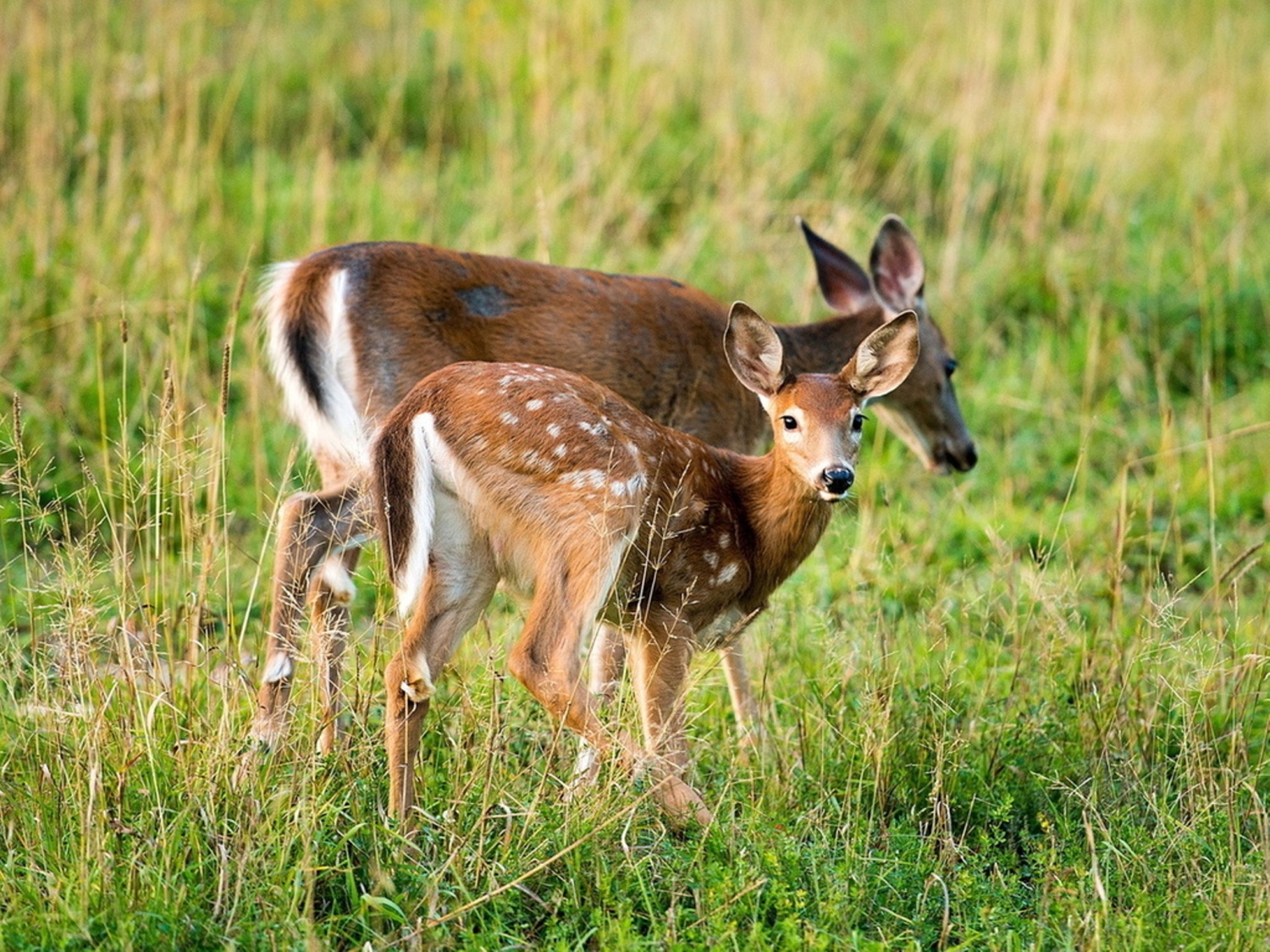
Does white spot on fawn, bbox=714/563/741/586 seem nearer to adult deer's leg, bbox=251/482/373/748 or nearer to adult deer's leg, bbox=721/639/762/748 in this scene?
adult deer's leg, bbox=721/639/762/748

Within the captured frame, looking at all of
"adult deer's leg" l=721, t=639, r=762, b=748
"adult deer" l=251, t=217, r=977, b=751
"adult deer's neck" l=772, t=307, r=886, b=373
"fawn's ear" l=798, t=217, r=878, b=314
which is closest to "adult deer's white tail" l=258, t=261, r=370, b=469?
"adult deer" l=251, t=217, r=977, b=751

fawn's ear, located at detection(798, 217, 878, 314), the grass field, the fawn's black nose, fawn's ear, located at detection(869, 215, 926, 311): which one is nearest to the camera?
the grass field

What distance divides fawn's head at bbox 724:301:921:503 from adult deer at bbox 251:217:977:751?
2.77 feet

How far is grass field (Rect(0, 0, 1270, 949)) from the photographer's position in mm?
3340

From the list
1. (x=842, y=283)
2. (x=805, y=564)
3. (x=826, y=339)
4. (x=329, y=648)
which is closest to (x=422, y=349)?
(x=329, y=648)

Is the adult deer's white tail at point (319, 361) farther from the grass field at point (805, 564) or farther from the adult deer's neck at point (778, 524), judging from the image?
the adult deer's neck at point (778, 524)

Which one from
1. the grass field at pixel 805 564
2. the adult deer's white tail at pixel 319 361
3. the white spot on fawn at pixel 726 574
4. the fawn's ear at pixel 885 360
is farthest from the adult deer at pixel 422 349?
the fawn's ear at pixel 885 360

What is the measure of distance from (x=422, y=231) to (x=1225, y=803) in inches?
186

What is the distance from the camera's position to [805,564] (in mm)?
5777

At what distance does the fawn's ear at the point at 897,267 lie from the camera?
6148mm

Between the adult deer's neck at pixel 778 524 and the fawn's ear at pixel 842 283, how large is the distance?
2002mm

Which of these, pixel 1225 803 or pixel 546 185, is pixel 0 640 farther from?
pixel 546 185

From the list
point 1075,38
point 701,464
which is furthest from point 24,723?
point 1075,38

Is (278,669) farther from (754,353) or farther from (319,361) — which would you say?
(754,353)
